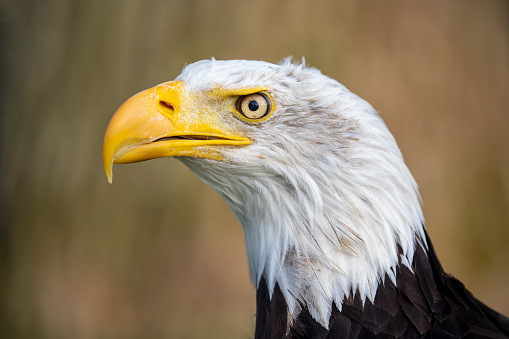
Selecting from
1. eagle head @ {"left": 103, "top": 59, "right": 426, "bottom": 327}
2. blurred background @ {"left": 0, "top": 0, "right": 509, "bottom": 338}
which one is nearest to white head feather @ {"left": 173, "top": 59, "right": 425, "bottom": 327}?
eagle head @ {"left": 103, "top": 59, "right": 426, "bottom": 327}

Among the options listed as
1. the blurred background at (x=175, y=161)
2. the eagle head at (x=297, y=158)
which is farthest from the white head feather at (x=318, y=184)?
the blurred background at (x=175, y=161)

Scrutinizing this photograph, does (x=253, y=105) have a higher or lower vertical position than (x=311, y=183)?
higher

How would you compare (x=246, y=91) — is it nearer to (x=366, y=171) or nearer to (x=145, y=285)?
(x=366, y=171)

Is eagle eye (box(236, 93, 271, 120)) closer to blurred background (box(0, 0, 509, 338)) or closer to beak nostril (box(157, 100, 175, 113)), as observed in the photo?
beak nostril (box(157, 100, 175, 113))

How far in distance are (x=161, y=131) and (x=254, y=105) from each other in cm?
33

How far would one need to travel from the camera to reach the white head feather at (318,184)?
170 cm

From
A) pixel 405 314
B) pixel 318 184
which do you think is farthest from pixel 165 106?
pixel 405 314

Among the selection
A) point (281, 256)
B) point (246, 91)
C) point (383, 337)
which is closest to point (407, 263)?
point (383, 337)

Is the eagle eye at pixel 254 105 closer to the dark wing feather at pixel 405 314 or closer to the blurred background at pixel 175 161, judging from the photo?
the dark wing feather at pixel 405 314

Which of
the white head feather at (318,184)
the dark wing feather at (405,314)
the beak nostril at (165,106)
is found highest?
the beak nostril at (165,106)

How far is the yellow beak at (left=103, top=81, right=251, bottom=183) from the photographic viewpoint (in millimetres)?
1677

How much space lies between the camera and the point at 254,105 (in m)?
1.72

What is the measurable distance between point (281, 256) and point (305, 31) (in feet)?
8.96

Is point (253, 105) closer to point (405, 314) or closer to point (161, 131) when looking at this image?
point (161, 131)
